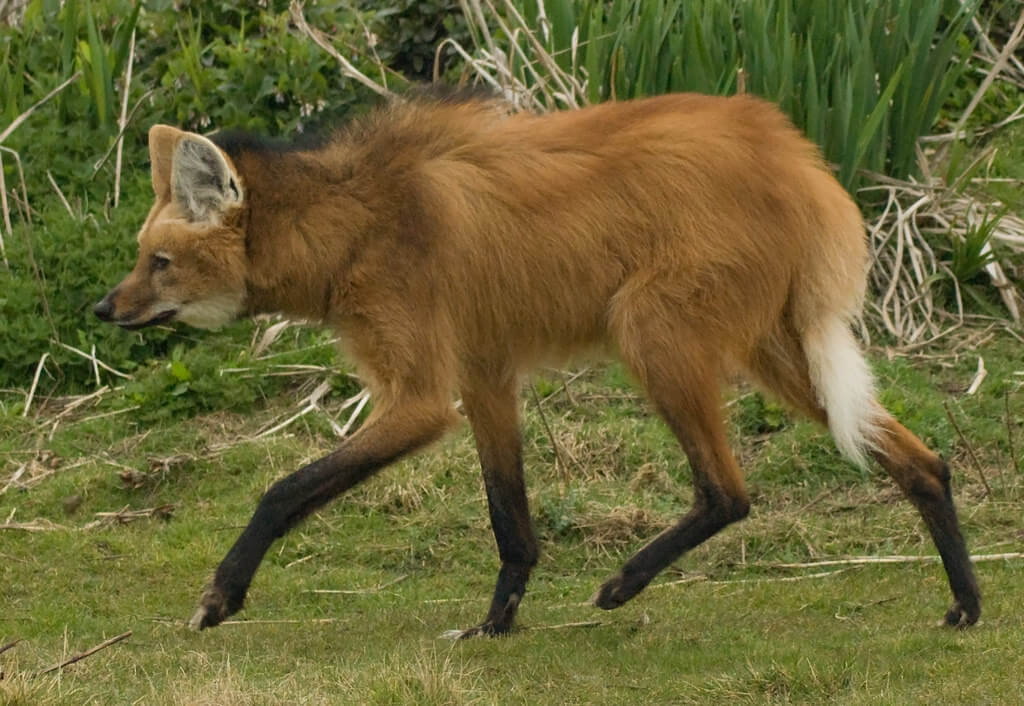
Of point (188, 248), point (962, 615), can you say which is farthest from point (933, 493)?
point (188, 248)

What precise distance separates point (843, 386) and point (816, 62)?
8.83 ft

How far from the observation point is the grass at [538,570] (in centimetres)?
389

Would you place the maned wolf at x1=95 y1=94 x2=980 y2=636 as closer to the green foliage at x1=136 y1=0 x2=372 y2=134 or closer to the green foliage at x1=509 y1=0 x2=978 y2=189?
the green foliage at x1=509 y1=0 x2=978 y2=189

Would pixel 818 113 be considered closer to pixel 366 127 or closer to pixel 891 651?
pixel 366 127

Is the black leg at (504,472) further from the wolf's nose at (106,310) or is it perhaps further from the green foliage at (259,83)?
the green foliage at (259,83)

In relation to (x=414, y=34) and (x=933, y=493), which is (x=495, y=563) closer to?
(x=933, y=493)

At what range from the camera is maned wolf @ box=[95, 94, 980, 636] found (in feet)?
14.8

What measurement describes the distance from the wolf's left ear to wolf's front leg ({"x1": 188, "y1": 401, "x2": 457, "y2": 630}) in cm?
81

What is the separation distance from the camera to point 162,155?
16.0 feet

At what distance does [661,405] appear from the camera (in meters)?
4.55

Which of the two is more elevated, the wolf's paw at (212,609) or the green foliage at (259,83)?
the green foliage at (259,83)

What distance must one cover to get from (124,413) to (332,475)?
110 inches

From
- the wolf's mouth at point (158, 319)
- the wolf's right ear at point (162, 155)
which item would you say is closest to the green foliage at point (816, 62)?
the wolf's right ear at point (162, 155)

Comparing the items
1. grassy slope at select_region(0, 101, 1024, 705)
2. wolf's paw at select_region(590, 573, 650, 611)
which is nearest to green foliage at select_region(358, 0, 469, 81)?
grassy slope at select_region(0, 101, 1024, 705)
